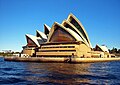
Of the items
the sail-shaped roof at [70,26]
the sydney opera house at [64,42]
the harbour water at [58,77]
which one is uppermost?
the sail-shaped roof at [70,26]

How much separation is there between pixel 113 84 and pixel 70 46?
55886 millimetres

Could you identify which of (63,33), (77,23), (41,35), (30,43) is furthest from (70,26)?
(30,43)

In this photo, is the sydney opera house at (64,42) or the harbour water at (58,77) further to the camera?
the sydney opera house at (64,42)

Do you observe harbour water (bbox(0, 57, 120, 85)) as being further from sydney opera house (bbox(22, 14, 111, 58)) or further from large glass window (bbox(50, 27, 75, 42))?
large glass window (bbox(50, 27, 75, 42))

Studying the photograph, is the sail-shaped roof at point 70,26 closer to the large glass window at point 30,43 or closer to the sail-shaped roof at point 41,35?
the sail-shaped roof at point 41,35

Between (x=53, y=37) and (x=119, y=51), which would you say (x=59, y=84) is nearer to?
(x=53, y=37)

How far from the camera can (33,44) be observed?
9338 centimetres

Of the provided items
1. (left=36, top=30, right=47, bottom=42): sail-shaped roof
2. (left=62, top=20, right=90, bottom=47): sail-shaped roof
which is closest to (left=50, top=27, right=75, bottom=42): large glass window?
(left=62, top=20, right=90, bottom=47): sail-shaped roof

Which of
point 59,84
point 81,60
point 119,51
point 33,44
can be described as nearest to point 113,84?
point 59,84

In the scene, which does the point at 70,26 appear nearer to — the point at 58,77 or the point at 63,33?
the point at 63,33

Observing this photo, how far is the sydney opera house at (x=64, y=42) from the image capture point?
248ft

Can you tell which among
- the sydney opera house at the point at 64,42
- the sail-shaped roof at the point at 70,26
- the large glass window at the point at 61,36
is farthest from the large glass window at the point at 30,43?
the sail-shaped roof at the point at 70,26

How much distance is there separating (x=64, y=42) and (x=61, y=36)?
3.58 meters

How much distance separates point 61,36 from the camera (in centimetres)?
8081
